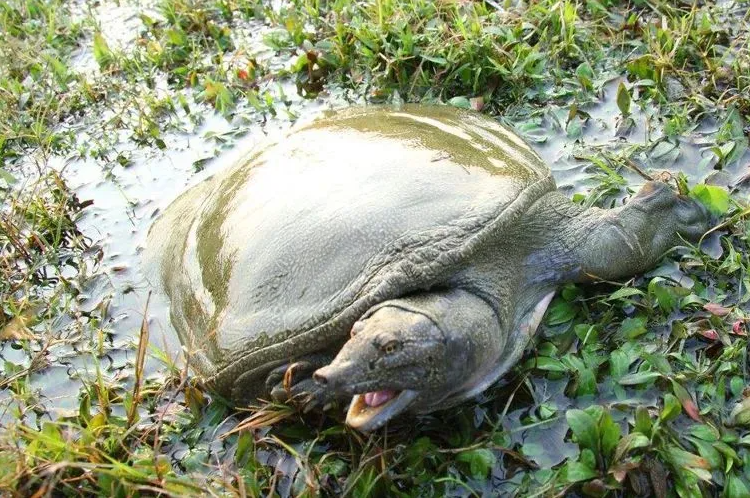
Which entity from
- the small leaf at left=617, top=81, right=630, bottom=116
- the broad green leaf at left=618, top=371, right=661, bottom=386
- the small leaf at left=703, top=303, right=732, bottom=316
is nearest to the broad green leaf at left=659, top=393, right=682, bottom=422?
the broad green leaf at left=618, top=371, right=661, bottom=386

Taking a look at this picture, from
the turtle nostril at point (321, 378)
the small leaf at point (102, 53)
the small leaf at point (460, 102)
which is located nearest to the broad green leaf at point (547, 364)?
the turtle nostril at point (321, 378)

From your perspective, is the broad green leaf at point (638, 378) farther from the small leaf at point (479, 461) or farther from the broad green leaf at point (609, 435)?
the small leaf at point (479, 461)

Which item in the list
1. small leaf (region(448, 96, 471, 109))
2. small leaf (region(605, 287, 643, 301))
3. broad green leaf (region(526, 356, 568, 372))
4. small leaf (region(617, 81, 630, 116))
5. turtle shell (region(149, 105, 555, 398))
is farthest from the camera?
small leaf (region(448, 96, 471, 109))

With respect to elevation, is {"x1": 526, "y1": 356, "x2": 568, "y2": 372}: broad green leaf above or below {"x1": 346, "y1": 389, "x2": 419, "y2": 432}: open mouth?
below

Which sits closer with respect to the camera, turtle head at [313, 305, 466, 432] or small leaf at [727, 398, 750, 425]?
turtle head at [313, 305, 466, 432]

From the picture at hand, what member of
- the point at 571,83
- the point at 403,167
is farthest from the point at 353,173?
the point at 571,83

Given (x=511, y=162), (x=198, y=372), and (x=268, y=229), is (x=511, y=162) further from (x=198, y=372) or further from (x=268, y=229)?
(x=198, y=372)

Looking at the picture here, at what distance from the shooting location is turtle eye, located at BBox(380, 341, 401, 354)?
182 cm

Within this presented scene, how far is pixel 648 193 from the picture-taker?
245 centimetres

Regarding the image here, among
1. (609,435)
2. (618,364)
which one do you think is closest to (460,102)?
(618,364)

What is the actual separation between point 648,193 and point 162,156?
2.33 metres

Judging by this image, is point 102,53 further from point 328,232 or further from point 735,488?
point 735,488

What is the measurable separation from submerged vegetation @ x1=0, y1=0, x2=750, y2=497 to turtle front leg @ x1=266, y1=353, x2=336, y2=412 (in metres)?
0.07

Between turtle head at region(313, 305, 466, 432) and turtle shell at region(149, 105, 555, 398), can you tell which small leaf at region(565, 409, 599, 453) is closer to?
Result: turtle head at region(313, 305, 466, 432)
